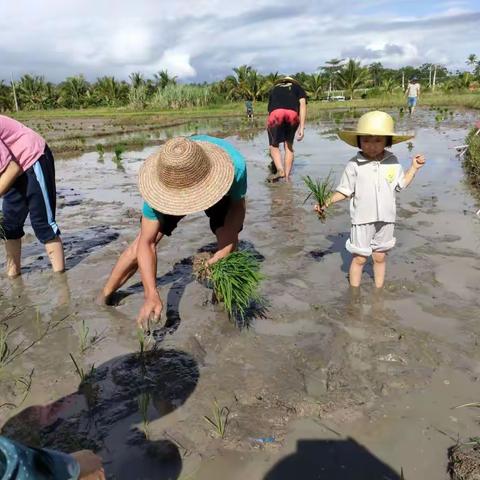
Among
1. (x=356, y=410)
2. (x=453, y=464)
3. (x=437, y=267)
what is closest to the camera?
(x=453, y=464)

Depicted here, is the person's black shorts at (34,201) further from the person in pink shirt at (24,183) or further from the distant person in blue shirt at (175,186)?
the distant person in blue shirt at (175,186)

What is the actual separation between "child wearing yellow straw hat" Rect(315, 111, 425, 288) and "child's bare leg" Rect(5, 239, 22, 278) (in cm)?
274

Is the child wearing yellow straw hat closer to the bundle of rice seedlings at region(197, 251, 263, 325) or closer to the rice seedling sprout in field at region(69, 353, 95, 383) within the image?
the bundle of rice seedlings at region(197, 251, 263, 325)

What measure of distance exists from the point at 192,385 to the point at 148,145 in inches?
493

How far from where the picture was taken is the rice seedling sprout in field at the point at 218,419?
227cm

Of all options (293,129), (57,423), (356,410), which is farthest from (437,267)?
(293,129)

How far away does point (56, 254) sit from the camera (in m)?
4.34

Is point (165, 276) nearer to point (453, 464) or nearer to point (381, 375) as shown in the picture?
point (381, 375)

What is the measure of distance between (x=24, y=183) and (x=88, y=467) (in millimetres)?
3101

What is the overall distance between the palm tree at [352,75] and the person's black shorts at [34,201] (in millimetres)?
40201

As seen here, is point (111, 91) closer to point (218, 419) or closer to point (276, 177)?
point (276, 177)

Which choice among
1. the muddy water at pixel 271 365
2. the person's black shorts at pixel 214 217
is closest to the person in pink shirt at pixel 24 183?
the muddy water at pixel 271 365

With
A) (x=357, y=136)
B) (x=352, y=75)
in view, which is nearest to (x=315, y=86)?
(x=352, y=75)

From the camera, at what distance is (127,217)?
20.7ft
